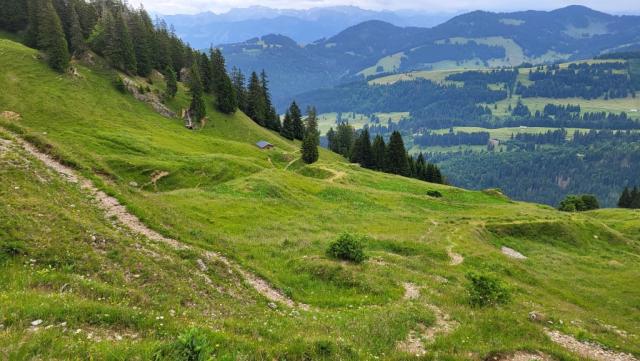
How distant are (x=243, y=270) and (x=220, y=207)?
20186 mm

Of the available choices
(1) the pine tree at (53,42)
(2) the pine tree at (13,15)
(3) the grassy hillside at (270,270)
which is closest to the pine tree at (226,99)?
(1) the pine tree at (53,42)

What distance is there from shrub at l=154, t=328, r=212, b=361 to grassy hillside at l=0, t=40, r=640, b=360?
235 mm

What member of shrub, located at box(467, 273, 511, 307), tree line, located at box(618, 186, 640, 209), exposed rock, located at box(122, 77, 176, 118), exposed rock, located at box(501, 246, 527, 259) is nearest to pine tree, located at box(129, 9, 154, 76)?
exposed rock, located at box(122, 77, 176, 118)

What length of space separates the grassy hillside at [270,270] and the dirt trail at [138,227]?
588 millimetres

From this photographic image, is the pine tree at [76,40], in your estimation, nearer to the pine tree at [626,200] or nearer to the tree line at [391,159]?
the tree line at [391,159]

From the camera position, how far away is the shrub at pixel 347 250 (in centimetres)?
2878

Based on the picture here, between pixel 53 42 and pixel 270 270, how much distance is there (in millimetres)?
88121

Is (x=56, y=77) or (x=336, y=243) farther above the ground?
(x=56, y=77)

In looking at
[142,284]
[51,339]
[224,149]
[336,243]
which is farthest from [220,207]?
[224,149]

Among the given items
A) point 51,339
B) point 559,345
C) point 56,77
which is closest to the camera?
point 51,339

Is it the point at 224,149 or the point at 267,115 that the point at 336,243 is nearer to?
the point at 224,149

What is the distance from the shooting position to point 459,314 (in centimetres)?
2134

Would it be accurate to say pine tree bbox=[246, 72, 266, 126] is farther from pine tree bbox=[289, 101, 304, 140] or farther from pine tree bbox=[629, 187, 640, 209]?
pine tree bbox=[629, 187, 640, 209]

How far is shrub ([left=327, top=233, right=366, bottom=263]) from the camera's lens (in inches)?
1133
